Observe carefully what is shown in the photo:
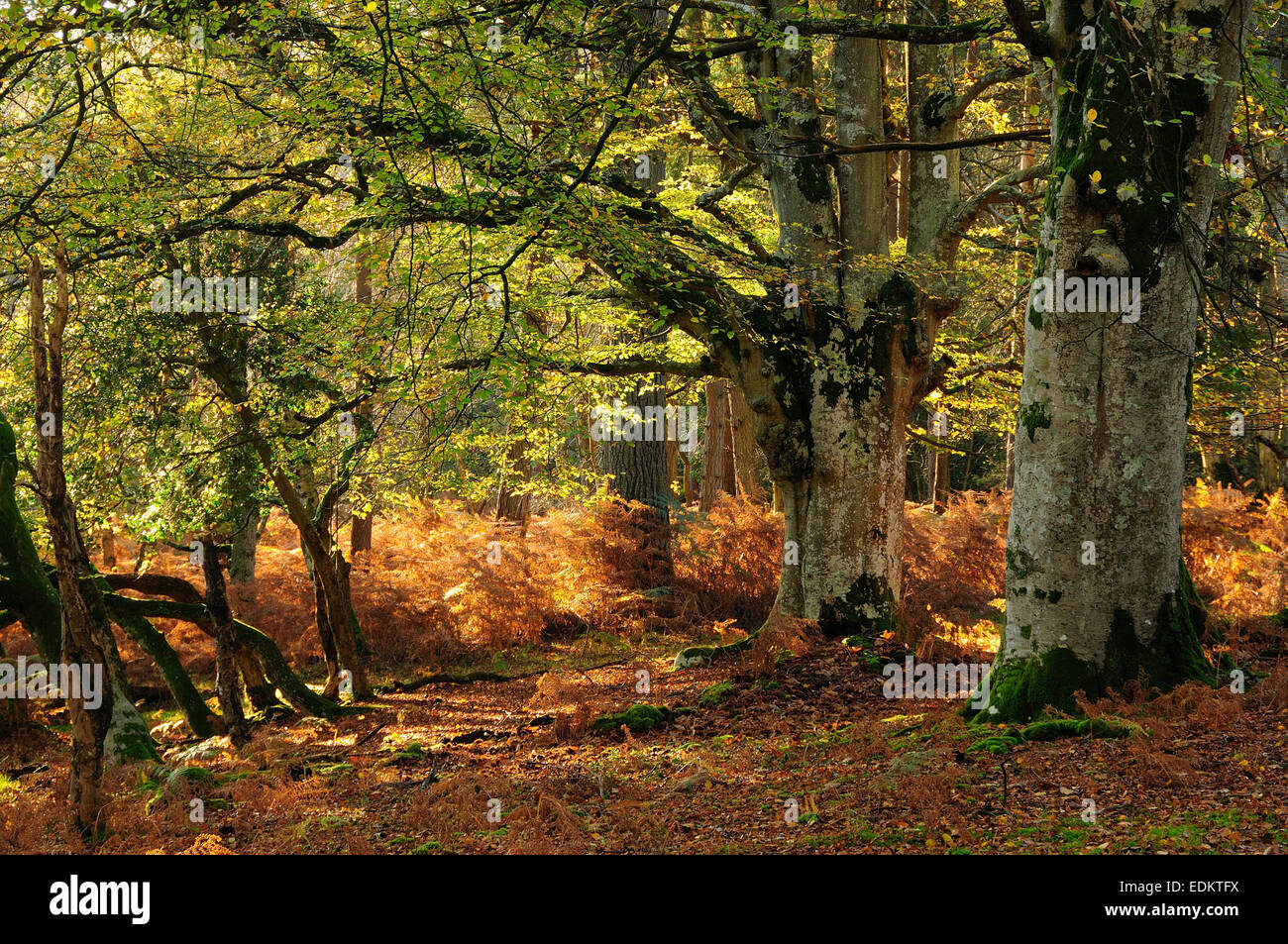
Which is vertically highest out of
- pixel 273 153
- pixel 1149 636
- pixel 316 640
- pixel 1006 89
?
pixel 1006 89

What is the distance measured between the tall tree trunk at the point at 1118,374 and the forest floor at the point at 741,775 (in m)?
0.43

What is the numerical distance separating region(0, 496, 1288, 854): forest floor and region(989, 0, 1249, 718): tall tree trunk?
43 cm

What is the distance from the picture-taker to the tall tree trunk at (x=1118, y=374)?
5723mm

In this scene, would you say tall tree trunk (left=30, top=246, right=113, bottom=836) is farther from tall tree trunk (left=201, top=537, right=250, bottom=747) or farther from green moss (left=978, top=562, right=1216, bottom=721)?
green moss (left=978, top=562, right=1216, bottom=721)

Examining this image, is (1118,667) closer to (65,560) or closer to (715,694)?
(715,694)

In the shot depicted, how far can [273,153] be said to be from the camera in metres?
9.76

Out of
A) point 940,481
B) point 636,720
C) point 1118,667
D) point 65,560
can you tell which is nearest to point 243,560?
point 636,720

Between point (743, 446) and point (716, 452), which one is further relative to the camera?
point (716, 452)

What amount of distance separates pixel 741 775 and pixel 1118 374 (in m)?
3.63

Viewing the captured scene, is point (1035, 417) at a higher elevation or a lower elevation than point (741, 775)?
higher

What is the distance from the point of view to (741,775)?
6512mm

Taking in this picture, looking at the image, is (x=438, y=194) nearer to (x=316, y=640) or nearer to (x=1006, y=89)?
(x=316, y=640)

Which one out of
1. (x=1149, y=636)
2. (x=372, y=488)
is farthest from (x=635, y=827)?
(x=372, y=488)
